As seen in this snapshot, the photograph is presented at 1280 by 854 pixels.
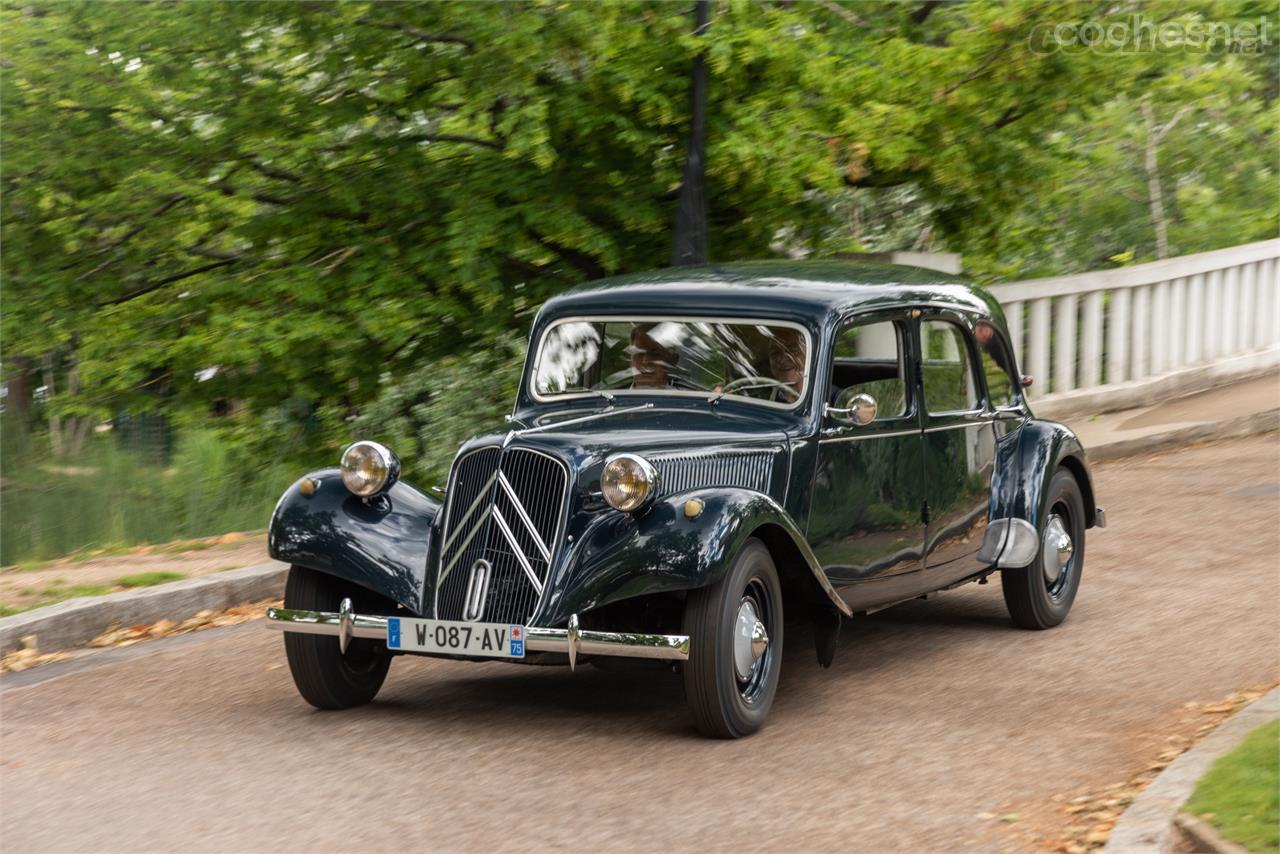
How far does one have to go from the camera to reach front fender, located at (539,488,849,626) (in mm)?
6469

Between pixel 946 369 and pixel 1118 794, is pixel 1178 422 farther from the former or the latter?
pixel 1118 794

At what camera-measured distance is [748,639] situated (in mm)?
6840

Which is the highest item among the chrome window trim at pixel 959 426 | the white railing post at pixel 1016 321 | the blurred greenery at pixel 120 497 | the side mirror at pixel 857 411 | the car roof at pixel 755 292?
the car roof at pixel 755 292

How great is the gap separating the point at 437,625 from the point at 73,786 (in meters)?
1.45

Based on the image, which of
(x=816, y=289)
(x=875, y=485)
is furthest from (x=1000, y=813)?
(x=816, y=289)

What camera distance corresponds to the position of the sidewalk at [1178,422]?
1554 centimetres

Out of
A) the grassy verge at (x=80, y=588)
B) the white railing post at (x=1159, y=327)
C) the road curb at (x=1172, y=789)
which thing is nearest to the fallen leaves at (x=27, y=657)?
the grassy verge at (x=80, y=588)

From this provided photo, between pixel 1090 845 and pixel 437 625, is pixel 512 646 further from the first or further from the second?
pixel 1090 845

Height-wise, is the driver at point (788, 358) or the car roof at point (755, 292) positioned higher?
the car roof at point (755, 292)

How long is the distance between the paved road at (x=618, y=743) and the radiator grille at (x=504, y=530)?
540 mm

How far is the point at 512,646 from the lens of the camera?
6.57 meters

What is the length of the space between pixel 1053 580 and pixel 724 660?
3356 millimetres

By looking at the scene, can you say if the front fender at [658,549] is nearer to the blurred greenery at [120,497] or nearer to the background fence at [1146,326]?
the blurred greenery at [120,497]

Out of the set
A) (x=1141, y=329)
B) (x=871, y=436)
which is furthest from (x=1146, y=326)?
(x=871, y=436)
